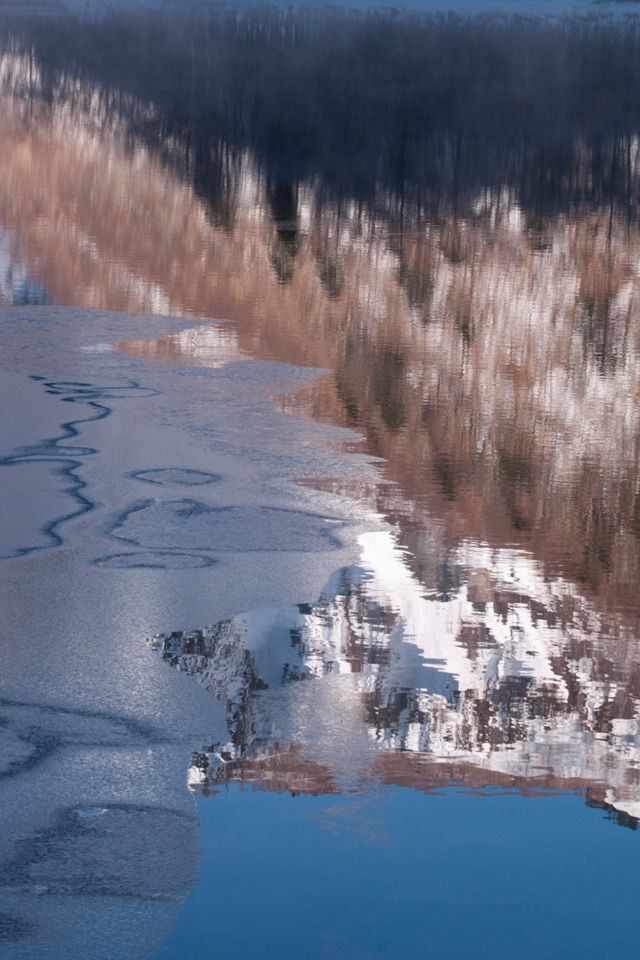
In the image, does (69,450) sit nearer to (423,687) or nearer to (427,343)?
(423,687)

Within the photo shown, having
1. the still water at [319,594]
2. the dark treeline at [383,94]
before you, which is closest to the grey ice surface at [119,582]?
the still water at [319,594]

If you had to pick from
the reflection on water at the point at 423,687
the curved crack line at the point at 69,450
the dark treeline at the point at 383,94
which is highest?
the dark treeline at the point at 383,94

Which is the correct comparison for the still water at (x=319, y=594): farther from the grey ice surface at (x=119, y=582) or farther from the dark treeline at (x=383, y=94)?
the dark treeline at (x=383, y=94)

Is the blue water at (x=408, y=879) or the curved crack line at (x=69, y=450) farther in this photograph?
the curved crack line at (x=69, y=450)

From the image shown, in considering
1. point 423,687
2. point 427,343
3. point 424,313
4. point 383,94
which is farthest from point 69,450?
point 383,94

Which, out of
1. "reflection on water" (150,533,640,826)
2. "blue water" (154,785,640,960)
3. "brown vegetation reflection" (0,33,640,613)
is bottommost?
"blue water" (154,785,640,960)

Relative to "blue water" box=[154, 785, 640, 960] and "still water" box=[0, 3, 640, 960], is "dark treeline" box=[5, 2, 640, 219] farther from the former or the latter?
"blue water" box=[154, 785, 640, 960]

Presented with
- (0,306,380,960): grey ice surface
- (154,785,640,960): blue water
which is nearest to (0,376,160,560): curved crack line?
(0,306,380,960): grey ice surface
